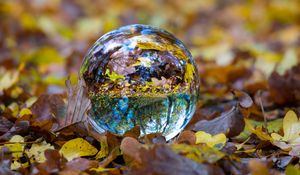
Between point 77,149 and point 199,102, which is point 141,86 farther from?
point 199,102

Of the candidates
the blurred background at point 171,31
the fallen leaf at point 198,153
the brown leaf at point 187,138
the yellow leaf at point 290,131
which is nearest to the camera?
the fallen leaf at point 198,153

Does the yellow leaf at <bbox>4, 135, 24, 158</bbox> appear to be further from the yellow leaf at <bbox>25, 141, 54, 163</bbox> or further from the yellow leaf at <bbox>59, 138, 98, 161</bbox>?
the yellow leaf at <bbox>59, 138, 98, 161</bbox>

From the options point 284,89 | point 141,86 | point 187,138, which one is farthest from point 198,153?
point 284,89

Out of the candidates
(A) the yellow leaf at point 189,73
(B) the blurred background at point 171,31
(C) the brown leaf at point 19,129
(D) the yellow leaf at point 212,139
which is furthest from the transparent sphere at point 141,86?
(B) the blurred background at point 171,31

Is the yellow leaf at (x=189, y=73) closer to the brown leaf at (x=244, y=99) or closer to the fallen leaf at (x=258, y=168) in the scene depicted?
the brown leaf at (x=244, y=99)

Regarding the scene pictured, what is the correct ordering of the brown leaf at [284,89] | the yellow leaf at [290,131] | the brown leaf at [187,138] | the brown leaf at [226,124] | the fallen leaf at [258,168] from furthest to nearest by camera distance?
the brown leaf at [284,89]
the brown leaf at [226,124]
the yellow leaf at [290,131]
the brown leaf at [187,138]
the fallen leaf at [258,168]

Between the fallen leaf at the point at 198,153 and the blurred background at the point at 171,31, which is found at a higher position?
the blurred background at the point at 171,31

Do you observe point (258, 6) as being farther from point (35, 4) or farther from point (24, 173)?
point (24, 173)

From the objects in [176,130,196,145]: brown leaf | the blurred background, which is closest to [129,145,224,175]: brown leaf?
[176,130,196,145]: brown leaf
